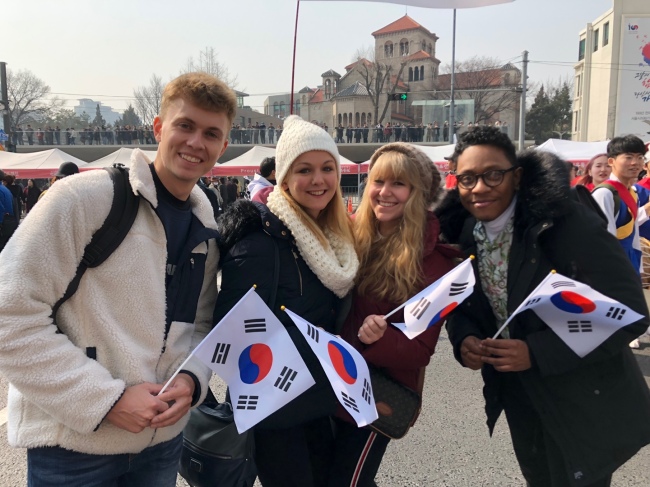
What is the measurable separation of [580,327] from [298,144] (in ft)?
4.59

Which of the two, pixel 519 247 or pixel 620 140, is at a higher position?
pixel 620 140

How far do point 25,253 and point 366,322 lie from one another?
4.27ft

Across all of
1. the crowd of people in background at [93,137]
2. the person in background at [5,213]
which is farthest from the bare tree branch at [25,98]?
the person in background at [5,213]

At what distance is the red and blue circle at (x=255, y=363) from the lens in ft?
6.24

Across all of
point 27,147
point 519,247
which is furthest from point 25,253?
point 27,147

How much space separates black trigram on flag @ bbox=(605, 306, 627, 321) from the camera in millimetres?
1834

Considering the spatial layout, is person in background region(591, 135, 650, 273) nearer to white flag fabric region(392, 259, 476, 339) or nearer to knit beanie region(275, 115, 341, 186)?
white flag fabric region(392, 259, 476, 339)

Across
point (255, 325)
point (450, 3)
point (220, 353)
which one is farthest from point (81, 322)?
point (450, 3)

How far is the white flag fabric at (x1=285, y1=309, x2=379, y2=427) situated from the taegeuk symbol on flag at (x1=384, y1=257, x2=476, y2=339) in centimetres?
25

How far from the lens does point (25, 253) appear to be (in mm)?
1439

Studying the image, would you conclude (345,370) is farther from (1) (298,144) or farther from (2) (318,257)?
(1) (298,144)

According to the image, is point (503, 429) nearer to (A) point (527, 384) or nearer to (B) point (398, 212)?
(A) point (527, 384)

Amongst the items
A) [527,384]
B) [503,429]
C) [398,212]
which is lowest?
[503,429]

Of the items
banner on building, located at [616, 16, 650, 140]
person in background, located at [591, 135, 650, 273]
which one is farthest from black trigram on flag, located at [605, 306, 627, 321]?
banner on building, located at [616, 16, 650, 140]
